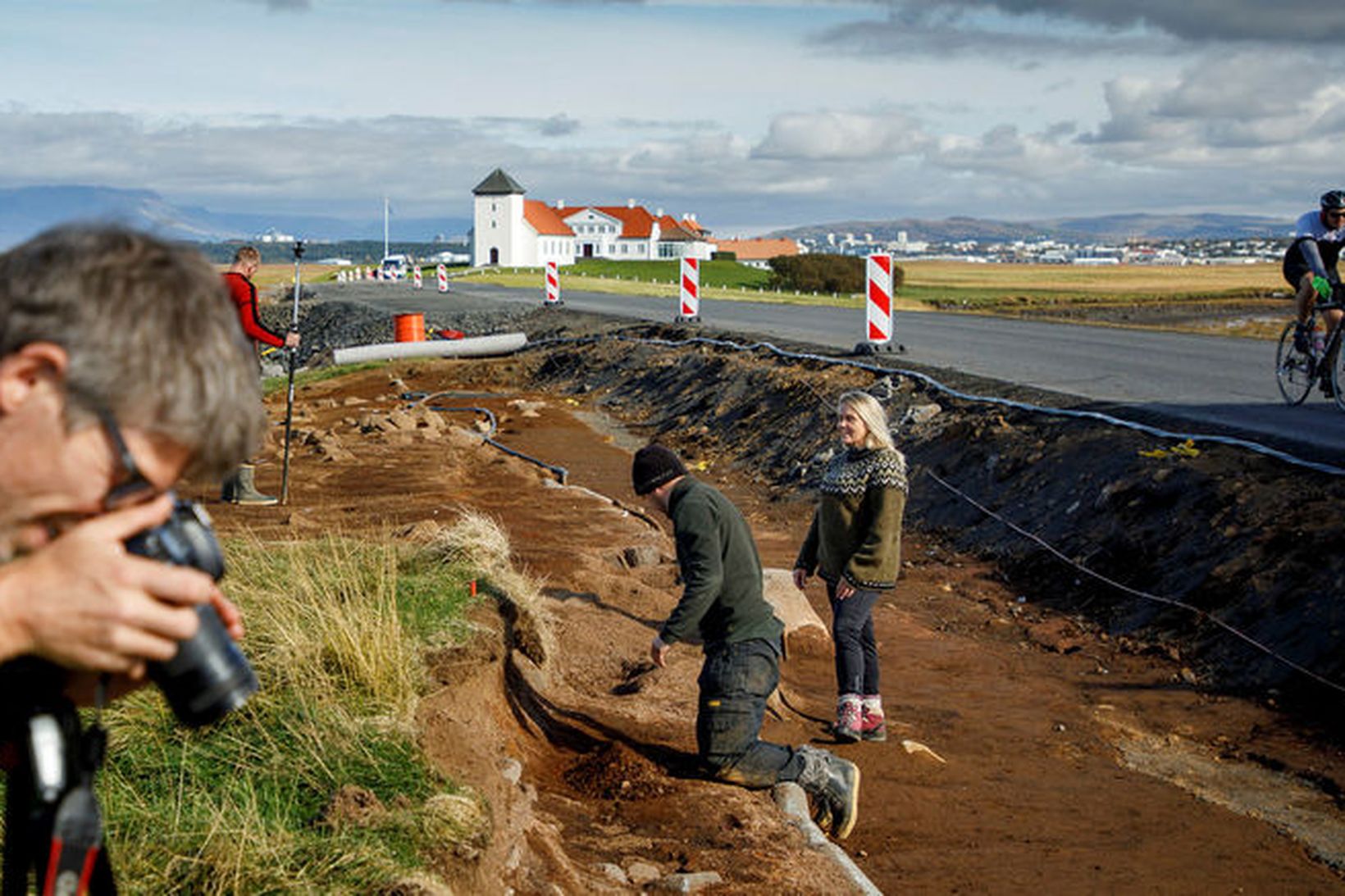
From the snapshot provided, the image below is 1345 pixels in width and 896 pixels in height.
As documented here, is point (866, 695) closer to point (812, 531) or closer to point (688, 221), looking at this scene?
point (812, 531)

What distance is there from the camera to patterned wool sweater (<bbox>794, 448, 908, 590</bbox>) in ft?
23.4

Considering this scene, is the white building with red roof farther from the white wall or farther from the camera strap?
the camera strap

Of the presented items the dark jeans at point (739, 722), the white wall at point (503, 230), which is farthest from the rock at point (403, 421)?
the white wall at point (503, 230)

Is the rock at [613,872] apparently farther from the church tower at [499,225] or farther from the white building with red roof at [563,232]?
the church tower at [499,225]

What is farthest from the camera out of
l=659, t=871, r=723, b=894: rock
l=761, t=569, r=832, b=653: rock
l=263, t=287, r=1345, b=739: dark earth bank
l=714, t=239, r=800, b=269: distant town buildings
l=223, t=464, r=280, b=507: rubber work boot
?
l=714, t=239, r=800, b=269: distant town buildings

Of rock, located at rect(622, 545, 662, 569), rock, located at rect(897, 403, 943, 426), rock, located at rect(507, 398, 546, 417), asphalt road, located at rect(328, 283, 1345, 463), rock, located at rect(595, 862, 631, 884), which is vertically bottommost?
rock, located at rect(507, 398, 546, 417)

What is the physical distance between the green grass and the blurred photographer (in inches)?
88.5

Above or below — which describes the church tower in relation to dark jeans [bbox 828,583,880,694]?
above

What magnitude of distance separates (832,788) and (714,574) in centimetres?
109

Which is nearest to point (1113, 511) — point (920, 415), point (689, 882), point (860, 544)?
point (860, 544)

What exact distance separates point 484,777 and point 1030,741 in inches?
136

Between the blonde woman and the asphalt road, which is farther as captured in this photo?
the asphalt road

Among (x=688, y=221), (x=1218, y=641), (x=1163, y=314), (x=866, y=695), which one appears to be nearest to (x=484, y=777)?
(x=866, y=695)

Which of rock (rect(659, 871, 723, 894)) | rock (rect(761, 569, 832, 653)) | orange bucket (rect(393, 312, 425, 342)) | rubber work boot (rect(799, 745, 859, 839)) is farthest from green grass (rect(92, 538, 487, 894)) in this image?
orange bucket (rect(393, 312, 425, 342))
